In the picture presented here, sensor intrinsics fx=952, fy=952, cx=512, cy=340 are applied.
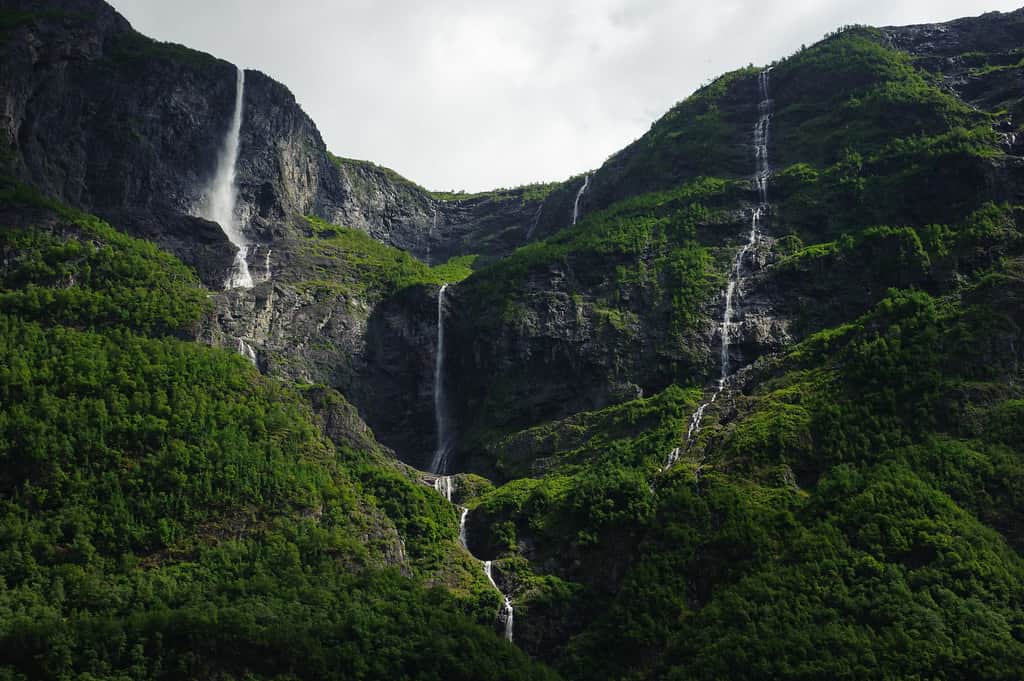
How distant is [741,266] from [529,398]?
57.9ft

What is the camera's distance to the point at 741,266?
65125 mm

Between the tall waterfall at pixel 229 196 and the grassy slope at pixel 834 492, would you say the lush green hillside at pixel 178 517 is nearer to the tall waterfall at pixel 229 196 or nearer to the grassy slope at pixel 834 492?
the grassy slope at pixel 834 492

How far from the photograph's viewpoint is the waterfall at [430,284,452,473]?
61.0 m

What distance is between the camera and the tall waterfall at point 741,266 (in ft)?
177

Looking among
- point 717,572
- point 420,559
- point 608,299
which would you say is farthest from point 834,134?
Answer: point 420,559

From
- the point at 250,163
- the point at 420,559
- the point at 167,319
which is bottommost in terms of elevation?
the point at 420,559

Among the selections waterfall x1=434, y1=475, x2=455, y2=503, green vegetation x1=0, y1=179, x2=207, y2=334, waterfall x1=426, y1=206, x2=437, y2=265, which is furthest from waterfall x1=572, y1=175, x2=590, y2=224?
green vegetation x1=0, y1=179, x2=207, y2=334

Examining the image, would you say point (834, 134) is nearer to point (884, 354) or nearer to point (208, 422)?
point (884, 354)

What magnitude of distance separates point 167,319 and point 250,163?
26.4 m

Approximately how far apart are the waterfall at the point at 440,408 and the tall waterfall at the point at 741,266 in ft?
53.7

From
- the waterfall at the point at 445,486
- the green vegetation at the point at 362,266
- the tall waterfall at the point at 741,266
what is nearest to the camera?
the tall waterfall at the point at 741,266

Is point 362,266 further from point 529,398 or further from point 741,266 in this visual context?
point 741,266

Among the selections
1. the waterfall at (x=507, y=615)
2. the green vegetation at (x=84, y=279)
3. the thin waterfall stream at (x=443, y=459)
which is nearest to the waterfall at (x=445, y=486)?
the thin waterfall stream at (x=443, y=459)

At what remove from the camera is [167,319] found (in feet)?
176
